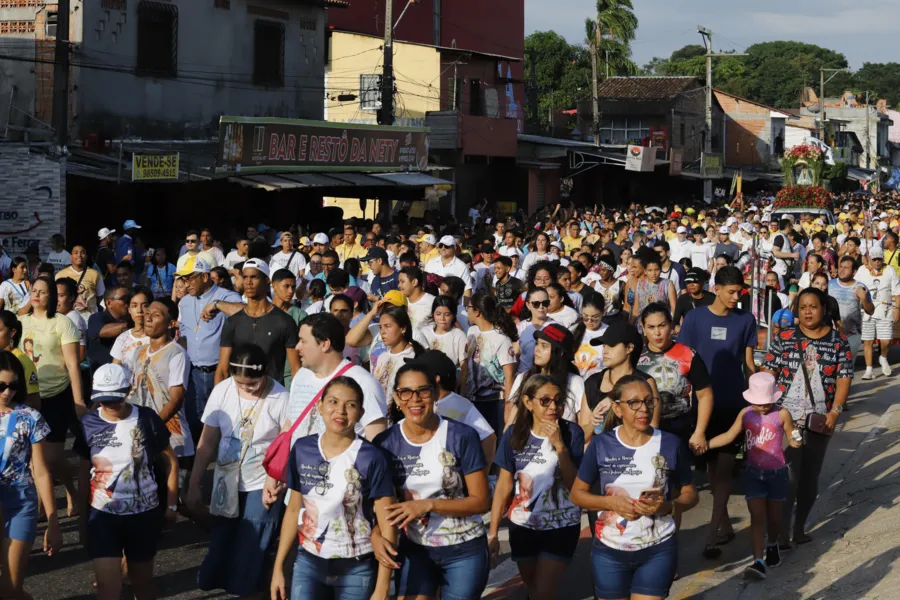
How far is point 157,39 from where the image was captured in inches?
1016

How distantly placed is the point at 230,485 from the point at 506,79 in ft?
131

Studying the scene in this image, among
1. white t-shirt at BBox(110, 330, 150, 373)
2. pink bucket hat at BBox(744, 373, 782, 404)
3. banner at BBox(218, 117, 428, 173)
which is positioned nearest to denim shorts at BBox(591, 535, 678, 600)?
pink bucket hat at BBox(744, 373, 782, 404)

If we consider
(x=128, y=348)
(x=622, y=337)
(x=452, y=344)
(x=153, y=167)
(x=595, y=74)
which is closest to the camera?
(x=622, y=337)

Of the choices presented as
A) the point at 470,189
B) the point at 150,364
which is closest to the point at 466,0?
the point at 470,189

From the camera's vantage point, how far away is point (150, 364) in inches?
312

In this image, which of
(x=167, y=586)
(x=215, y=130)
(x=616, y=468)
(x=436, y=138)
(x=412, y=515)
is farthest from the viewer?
(x=436, y=138)

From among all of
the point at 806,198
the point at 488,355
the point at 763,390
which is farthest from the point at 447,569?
the point at 806,198

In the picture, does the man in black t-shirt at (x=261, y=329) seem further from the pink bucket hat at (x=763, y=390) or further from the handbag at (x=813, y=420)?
the handbag at (x=813, y=420)

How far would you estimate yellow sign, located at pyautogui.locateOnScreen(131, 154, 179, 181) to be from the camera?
68.0ft

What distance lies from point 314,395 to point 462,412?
775 mm

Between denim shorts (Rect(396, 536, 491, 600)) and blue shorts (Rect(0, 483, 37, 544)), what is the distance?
2.14 metres

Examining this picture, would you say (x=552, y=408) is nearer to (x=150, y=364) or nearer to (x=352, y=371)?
(x=352, y=371)

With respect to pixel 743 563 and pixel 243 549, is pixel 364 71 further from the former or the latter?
pixel 243 549

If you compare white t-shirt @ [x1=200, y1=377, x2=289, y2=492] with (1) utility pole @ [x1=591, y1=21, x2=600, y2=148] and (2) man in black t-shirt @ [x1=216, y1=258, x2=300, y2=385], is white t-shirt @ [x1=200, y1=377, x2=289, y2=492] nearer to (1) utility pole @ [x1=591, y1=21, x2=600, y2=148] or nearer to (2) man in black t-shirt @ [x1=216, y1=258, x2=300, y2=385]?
(2) man in black t-shirt @ [x1=216, y1=258, x2=300, y2=385]
